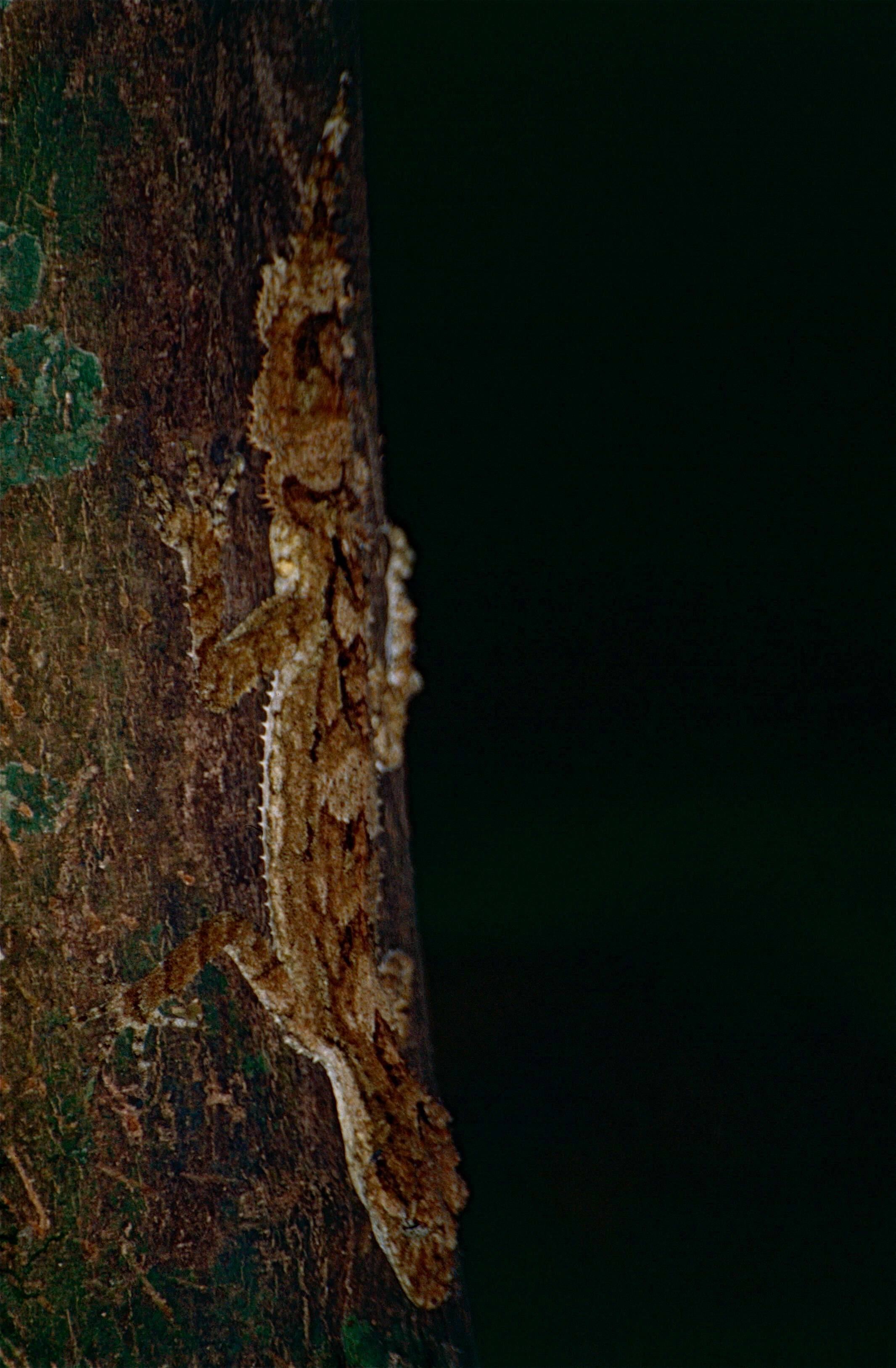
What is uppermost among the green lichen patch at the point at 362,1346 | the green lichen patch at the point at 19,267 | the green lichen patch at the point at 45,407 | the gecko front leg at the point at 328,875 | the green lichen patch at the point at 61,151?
the green lichen patch at the point at 61,151

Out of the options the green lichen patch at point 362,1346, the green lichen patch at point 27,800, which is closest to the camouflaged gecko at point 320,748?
the green lichen patch at point 362,1346

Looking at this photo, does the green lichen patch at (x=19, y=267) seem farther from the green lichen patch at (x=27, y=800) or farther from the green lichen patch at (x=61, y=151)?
the green lichen patch at (x=27, y=800)

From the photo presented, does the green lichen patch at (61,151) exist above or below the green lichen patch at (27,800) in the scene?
above

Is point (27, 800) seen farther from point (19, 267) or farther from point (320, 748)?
point (19, 267)

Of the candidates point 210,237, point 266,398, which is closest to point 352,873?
point 266,398

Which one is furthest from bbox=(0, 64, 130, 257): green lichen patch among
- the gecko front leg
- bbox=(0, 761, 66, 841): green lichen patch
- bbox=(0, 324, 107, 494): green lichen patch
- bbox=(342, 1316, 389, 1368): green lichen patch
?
bbox=(342, 1316, 389, 1368): green lichen patch

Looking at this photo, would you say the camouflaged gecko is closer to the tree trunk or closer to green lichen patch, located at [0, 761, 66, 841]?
the tree trunk

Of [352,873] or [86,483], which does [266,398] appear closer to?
[86,483]

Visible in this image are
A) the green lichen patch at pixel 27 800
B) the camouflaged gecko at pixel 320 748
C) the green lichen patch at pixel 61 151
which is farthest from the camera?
the camouflaged gecko at pixel 320 748

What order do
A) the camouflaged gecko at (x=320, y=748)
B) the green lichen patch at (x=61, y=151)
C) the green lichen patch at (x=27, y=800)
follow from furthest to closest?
the camouflaged gecko at (x=320, y=748) → the green lichen patch at (x=27, y=800) → the green lichen patch at (x=61, y=151)
